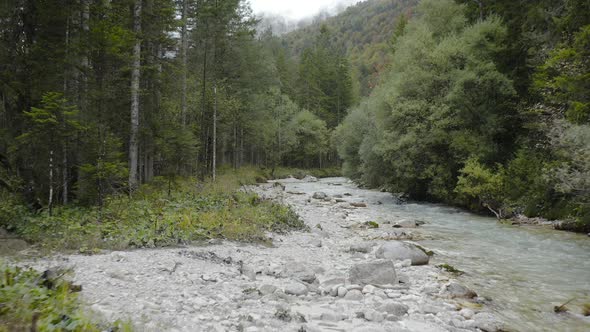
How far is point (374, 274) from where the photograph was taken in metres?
7.70

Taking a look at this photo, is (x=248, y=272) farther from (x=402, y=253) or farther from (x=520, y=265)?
(x=520, y=265)

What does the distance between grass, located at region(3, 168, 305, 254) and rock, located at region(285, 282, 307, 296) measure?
12.8 feet

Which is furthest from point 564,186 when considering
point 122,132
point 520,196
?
point 122,132

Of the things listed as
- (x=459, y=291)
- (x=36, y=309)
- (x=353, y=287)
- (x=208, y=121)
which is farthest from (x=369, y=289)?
(x=208, y=121)

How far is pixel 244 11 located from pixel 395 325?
1092 inches

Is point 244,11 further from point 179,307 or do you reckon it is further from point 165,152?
point 179,307

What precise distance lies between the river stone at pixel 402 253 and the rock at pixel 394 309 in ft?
12.0

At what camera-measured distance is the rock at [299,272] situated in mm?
7568

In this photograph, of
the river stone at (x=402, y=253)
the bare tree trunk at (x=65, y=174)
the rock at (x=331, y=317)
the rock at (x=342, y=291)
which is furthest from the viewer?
the bare tree trunk at (x=65, y=174)

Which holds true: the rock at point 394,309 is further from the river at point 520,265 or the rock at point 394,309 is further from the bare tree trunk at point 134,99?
the bare tree trunk at point 134,99

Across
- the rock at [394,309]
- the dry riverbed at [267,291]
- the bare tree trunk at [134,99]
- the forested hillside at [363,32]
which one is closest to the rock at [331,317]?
the dry riverbed at [267,291]

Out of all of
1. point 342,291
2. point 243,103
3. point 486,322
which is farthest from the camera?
point 243,103

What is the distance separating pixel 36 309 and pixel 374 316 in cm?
452

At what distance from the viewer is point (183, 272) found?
6.94 meters
